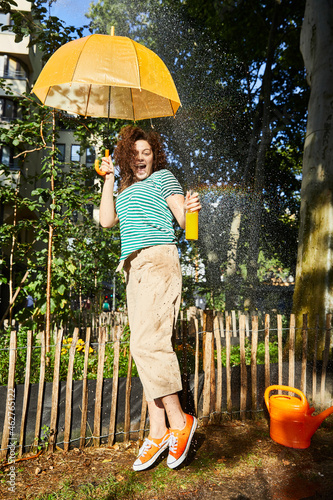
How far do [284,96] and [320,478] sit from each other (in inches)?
535

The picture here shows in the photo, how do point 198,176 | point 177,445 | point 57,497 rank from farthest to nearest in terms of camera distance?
point 198,176, point 177,445, point 57,497

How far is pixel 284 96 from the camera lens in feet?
44.8

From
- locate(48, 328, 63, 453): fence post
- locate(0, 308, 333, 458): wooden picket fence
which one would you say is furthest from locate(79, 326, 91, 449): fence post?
locate(48, 328, 63, 453): fence post

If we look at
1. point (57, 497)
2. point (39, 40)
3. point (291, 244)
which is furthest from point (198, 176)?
point (57, 497)

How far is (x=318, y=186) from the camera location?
5023mm

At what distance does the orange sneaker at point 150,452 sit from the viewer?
2.50 meters

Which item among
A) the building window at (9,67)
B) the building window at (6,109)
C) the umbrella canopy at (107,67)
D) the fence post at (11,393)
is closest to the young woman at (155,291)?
the umbrella canopy at (107,67)

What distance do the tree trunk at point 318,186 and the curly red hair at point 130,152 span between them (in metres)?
2.79

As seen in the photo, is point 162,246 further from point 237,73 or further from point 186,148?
point 237,73

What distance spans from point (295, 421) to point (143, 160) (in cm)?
235

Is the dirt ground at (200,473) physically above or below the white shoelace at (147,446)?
below

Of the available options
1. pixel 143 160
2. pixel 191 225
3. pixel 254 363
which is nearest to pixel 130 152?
pixel 143 160

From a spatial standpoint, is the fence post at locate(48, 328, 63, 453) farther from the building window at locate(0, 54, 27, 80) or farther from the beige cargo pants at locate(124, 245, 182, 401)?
the building window at locate(0, 54, 27, 80)

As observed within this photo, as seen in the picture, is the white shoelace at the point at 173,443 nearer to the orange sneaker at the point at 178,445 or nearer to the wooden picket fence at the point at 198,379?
the orange sneaker at the point at 178,445
